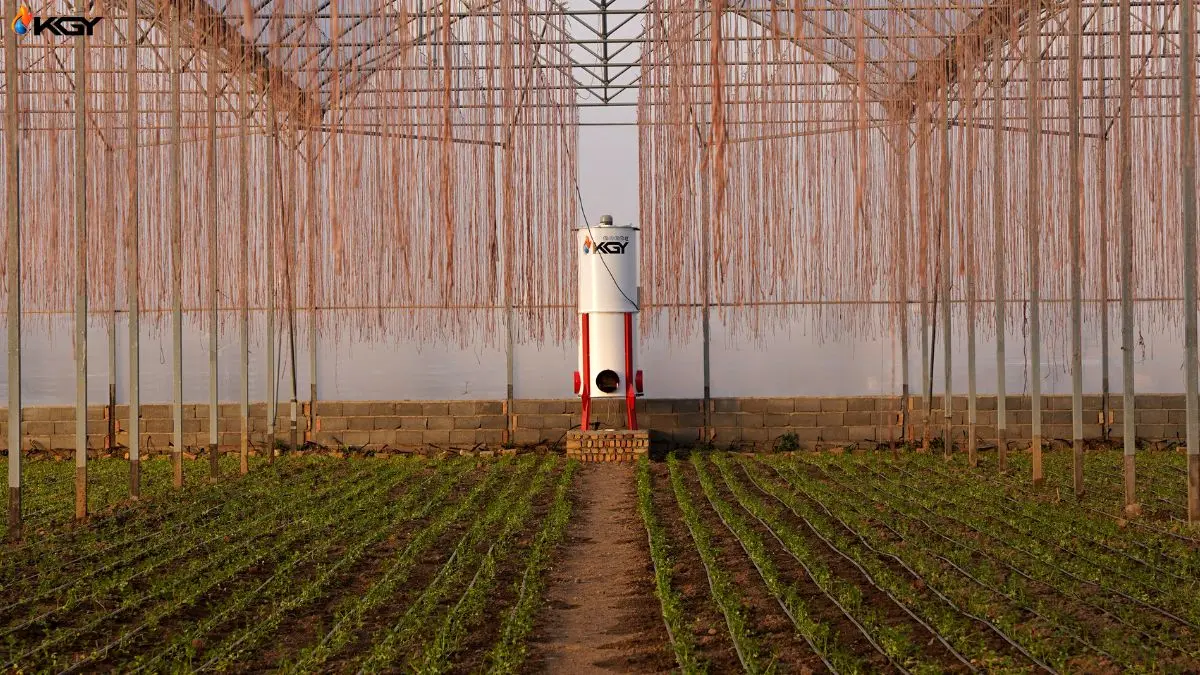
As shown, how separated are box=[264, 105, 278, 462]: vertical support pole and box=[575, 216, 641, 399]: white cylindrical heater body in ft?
12.9

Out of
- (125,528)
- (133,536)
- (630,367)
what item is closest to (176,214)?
(125,528)

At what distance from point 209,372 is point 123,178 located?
235 cm

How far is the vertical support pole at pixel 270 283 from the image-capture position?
503 inches

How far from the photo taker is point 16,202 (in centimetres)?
895

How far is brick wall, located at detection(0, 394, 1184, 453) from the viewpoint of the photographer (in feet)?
53.3

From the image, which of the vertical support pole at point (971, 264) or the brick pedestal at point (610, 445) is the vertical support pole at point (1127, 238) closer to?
the vertical support pole at point (971, 264)

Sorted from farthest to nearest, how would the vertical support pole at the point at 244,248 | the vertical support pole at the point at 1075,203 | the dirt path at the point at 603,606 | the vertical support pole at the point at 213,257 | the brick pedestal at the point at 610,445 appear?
1. the brick pedestal at the point at 610,445
2. the vertical support pole at the point at 244,248
3. the vertical support pole at the point at 213,257
4. the vertical support pole at the point at 1075,203
5. the dirt path at the point at 603,606

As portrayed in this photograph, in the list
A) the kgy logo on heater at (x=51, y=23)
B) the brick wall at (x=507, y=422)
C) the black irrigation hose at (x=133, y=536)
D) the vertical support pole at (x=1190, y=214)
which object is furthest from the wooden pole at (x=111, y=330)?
the vertical support pole at (x=1190, y=214)

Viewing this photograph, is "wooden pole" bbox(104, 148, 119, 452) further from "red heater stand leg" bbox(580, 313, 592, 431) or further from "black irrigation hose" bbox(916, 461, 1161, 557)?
"black irrigation hose" bbox(916, 461, 1161, 557)

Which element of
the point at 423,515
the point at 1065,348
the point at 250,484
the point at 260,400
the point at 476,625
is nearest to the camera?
the point at 476,625

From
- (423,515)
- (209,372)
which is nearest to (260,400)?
(209,372)

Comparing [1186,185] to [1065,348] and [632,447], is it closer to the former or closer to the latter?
[1065,348]

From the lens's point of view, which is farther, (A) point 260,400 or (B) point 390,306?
(A) point 260,400

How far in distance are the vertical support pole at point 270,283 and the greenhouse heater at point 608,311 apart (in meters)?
3.92
